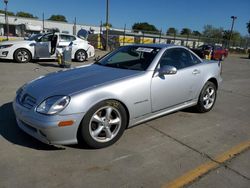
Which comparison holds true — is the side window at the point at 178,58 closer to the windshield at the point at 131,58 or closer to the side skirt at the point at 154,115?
the windshield at the point at 131,58

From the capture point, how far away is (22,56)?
11.3 m

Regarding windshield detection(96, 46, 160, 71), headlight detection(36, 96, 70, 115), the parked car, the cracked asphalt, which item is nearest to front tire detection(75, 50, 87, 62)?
windshield detection(96, 46, 160, 71)

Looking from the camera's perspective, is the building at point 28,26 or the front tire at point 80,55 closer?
the front tire at point 80,55

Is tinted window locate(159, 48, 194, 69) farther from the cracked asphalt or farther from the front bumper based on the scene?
the front bumper

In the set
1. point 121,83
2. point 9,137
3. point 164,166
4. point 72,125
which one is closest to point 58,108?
point 72,125

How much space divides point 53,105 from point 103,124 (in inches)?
28.7

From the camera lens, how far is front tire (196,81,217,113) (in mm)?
4807

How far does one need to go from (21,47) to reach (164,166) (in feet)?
33.3

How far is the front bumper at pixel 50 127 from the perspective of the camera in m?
2.92

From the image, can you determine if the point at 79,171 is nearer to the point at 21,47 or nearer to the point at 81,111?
the point at 81,111

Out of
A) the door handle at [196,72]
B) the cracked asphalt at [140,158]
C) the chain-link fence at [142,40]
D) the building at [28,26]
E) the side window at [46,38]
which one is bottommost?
the cracked asphalt at [140,158]

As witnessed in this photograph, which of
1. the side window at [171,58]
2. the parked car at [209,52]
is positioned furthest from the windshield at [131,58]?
the parked car at [209,52]

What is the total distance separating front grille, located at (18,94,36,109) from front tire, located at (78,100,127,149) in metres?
0.70

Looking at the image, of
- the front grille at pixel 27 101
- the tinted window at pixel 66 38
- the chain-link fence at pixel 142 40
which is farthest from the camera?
the chain-link fence at pixel 142 40
